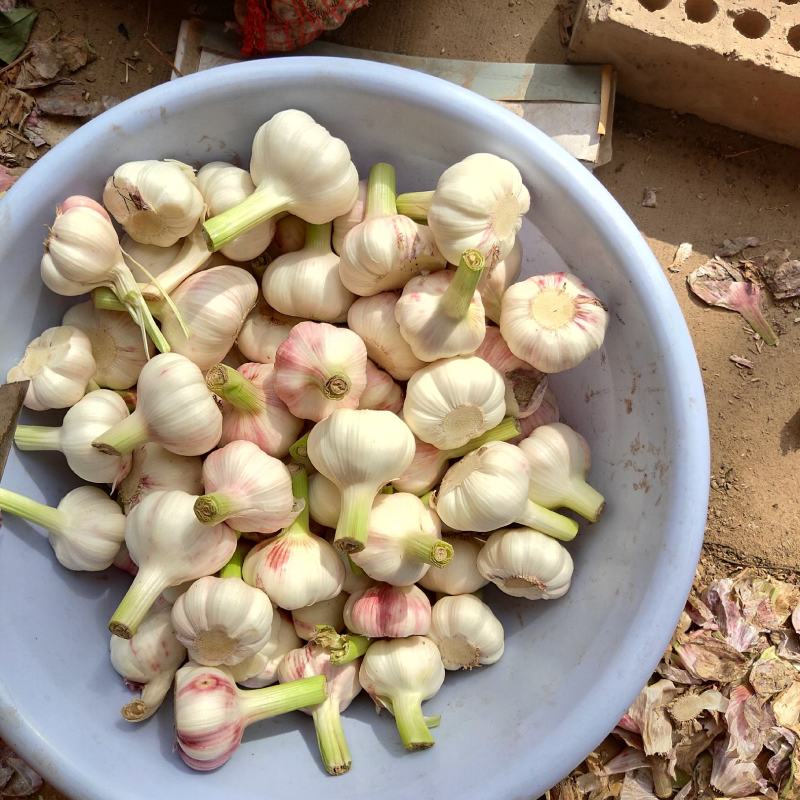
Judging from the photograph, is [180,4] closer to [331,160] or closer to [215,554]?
[331,160]

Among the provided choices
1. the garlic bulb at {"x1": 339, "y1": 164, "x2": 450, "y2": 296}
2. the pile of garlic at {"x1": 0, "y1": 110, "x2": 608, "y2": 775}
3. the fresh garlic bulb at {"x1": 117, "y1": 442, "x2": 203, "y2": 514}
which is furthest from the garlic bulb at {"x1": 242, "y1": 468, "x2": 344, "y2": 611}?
the garlic bulb at {"x1": 339, "y1": 164, "x2": 450, "y2": 296}

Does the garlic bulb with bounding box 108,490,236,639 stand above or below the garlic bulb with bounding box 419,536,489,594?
above

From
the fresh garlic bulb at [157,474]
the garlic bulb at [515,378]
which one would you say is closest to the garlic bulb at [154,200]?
the fresh garlic bulb at [157,474]

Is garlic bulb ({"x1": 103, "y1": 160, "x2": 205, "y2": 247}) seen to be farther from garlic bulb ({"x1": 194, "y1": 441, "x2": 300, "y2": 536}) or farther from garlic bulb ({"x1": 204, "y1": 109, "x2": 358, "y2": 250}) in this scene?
garlic bulb ({"x1": 194, "y1": 441, "x2": 300, "y2": 536})

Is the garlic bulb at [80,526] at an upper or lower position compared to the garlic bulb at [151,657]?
upper

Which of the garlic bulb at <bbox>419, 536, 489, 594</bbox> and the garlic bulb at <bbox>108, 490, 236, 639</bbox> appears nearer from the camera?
the garlic bulb at <bbox>108, 490, 236, 639</bbox>

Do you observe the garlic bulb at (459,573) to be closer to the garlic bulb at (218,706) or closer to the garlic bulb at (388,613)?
the garlic bulb at (388,613)

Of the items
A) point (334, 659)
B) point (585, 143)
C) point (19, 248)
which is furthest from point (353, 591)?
point (585, 143)
